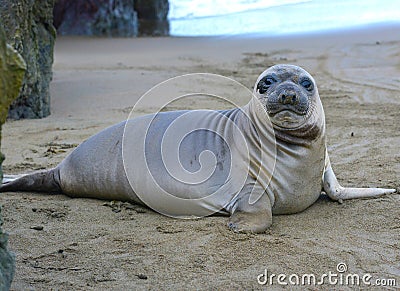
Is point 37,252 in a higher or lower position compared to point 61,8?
lower

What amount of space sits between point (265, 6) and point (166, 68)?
1092 cm

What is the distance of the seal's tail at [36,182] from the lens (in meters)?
4.05

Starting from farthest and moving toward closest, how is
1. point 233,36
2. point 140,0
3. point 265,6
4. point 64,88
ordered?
point 265,6 → point 140,0 → point 233,36 → point 64,88

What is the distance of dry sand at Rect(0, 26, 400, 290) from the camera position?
9.02ft

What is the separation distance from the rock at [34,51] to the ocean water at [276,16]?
6978mm

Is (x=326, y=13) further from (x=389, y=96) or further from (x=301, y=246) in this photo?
(x=301, y=246)

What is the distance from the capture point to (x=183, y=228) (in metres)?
3.31

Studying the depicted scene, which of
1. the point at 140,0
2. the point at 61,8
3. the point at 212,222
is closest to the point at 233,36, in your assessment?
the point at 61,8

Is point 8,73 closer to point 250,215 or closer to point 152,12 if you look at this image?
point 250,215

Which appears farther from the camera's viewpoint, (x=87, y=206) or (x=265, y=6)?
(x=265, y=6)

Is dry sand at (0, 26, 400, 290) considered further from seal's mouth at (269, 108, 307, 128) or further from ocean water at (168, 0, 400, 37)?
ocean water at (168, 0, 400, 37)

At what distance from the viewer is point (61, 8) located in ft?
46.4

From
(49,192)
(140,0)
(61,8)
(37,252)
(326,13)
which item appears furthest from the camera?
(140,0)

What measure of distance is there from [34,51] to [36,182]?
7.35ft
